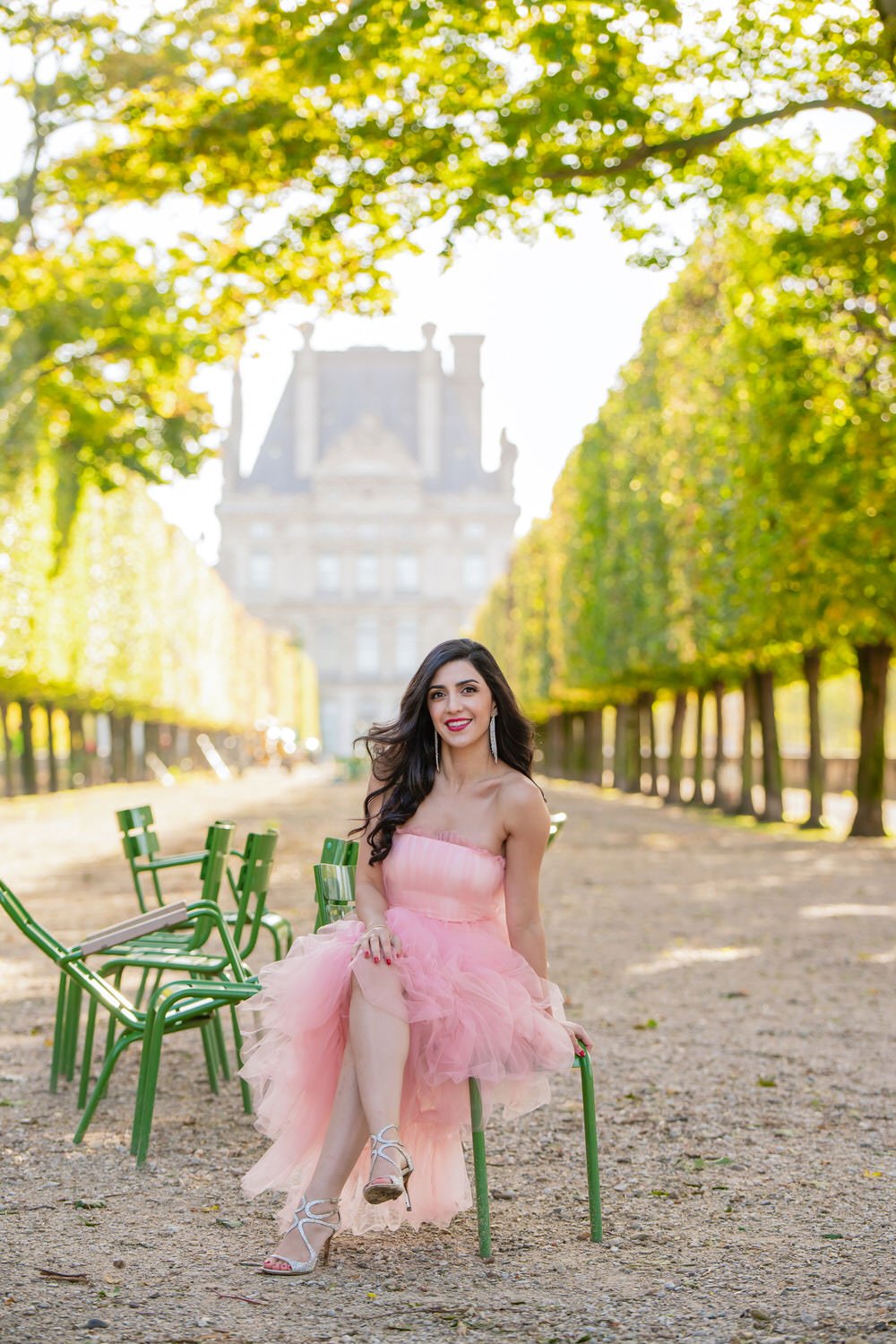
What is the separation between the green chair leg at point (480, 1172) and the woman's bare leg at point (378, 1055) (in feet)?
0.48

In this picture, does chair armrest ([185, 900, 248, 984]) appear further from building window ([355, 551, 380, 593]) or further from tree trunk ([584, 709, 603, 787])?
building window ([355, 551, 380, 593])

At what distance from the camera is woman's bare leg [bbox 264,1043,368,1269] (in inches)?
127

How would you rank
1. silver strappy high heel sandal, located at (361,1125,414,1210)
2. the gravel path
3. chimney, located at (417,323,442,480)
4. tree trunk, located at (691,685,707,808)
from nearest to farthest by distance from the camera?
the gravel path
silver strappy high heel sandal, located at (361,1125,414,1210)
tree trunk, located at (691,685,707,808)
chimney, located at (417,323,442,480)

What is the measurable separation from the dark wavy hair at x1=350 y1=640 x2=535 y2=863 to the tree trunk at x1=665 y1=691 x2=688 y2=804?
2021cm

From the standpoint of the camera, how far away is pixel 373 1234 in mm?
3576

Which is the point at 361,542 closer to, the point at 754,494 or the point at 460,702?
the point at 754,494

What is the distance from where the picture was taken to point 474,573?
307 feet

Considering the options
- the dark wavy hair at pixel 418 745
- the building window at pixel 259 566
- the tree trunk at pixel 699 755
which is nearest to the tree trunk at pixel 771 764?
the tree trunk at pixel 699 755

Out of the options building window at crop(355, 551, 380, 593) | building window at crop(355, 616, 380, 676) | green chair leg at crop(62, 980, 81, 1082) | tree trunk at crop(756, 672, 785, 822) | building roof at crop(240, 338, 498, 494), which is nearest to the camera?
green chair leg at crop(62, 980, 81, 1082)

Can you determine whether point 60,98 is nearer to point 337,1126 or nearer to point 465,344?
point 337,1126

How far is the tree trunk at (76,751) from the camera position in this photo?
89.0 feet

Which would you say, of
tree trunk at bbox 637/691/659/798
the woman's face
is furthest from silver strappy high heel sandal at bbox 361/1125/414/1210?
tree trunk at bbox 637/691/659/798

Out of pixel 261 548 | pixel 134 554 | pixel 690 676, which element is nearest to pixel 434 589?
pixel 261 548

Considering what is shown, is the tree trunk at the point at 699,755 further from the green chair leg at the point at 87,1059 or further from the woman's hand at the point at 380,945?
the woman's hand at the point at 380,945
